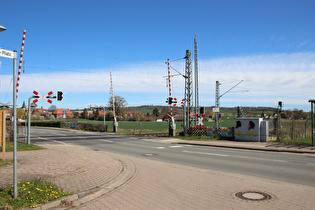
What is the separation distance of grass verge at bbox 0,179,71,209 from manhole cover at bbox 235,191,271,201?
13.4 ft

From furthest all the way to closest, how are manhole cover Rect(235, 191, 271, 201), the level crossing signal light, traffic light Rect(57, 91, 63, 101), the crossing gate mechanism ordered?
1. the level crossing signal light
2. traffic light Rect(57, 91, 63, 101)
3. the crossing gate mechanism
4. manhole cover Rect(235, 191, 271, 201)

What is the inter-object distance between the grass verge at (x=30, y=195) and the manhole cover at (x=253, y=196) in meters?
4.10

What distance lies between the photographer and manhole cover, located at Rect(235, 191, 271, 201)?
5750 mm

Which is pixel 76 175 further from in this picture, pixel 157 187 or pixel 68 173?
pixel 157 187

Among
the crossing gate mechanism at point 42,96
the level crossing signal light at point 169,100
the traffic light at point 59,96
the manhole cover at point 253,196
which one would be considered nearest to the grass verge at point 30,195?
the manhole cover at point 253,196

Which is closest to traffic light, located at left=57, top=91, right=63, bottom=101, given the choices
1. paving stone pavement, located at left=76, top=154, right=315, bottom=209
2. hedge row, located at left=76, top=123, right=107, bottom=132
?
paving stone pavement, located at left=76, top=154, right=315, bottom=209

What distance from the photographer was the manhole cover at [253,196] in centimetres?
575

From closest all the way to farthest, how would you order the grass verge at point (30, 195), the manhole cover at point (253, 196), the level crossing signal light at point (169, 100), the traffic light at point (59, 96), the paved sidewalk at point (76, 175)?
1. the grass verge at point (30, 195)
2. the manhole cover at point (253, 196)
3. the paved sidewalk at point (76, 175)
4. the traffic light at point (59, 96)
5. the level crossing signal light at point (169, 100)

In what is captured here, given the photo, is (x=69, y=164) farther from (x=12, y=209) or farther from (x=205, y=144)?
(x=205, y=144)

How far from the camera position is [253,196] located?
5906 millimetres

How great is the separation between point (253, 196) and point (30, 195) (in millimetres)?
5052

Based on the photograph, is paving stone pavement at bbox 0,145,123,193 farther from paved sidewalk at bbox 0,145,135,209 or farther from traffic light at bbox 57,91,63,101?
traffic light at bbox 57,91,63,101

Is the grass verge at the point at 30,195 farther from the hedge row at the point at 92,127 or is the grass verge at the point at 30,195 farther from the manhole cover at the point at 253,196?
the hedge row at the point at 92,127

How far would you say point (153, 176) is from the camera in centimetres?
809
